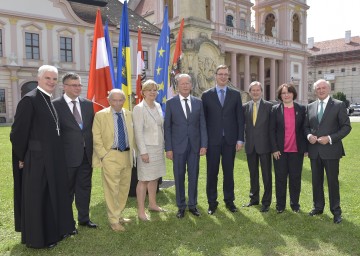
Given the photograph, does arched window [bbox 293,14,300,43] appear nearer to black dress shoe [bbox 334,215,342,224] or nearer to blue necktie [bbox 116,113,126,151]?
black dress shoe [bbox 334,215,342,224]

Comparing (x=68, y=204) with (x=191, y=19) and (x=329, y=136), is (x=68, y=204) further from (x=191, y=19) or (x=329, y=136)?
(x=191, y=19)

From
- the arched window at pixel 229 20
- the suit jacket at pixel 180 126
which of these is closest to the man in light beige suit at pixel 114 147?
the suit jacket at pixel 180 126

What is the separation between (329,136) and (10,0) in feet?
94.5

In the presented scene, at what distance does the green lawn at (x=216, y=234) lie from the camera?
14.7 ft

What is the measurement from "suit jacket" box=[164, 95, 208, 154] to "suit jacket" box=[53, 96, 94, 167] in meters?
1.26

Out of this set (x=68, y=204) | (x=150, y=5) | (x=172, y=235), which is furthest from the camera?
(x=150, y=5)

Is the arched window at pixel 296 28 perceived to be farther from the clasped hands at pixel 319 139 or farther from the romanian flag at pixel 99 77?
the clasped hands at pixel 319 139

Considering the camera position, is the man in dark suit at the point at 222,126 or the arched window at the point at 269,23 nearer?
the man in dark suit at the point at 222,126

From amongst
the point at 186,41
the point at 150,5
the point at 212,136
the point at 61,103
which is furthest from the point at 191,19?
the point at 150,5

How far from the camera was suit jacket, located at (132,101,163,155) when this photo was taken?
5355mm

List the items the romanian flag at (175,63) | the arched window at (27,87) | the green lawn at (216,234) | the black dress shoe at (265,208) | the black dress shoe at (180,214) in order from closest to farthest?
the green lawn at (216,234) → the black dress shoe at (180,214) → the black dress shoe at (265,208) → the romanian flag at (175,63) → the arched window at (27,87)

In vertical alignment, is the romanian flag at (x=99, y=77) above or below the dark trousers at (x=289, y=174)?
above

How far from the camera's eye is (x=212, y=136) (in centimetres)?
583

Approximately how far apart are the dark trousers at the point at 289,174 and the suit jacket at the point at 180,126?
4.33 feet
